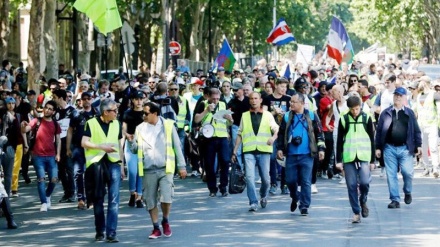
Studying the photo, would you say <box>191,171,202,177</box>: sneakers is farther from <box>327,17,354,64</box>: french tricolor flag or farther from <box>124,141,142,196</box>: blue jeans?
<box>327,17,354,64</box>: french tricolor flag

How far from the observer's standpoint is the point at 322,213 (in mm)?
15883

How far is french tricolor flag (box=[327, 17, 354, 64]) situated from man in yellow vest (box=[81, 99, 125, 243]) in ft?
63.5

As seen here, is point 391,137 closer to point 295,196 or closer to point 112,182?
point 295,196

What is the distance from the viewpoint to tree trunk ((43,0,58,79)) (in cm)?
3017

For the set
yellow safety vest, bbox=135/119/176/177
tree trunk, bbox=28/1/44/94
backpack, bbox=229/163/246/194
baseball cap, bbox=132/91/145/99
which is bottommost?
backpack, bbox=229/163/246/194

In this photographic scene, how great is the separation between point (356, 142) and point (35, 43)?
47.2ft

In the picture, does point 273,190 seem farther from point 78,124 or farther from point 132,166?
point 78,124

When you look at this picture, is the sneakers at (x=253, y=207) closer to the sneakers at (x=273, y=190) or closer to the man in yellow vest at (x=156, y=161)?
the sneakers at (x=273, y=190)

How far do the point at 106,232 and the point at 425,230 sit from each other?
365 cm

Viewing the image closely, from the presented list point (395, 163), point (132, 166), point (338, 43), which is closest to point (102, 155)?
point (132, 166)

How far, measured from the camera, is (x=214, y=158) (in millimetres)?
18500

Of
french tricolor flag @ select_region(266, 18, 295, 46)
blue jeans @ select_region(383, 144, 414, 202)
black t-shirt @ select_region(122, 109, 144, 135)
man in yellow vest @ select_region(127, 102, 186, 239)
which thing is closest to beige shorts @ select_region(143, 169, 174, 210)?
man in yellow vest @ select_region(127, 102, 186, 239)

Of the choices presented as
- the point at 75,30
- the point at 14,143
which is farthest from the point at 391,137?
the point at 75,30

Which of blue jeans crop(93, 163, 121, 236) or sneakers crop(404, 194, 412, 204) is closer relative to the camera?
blue jeans crop(93, 163, 121, 236)
